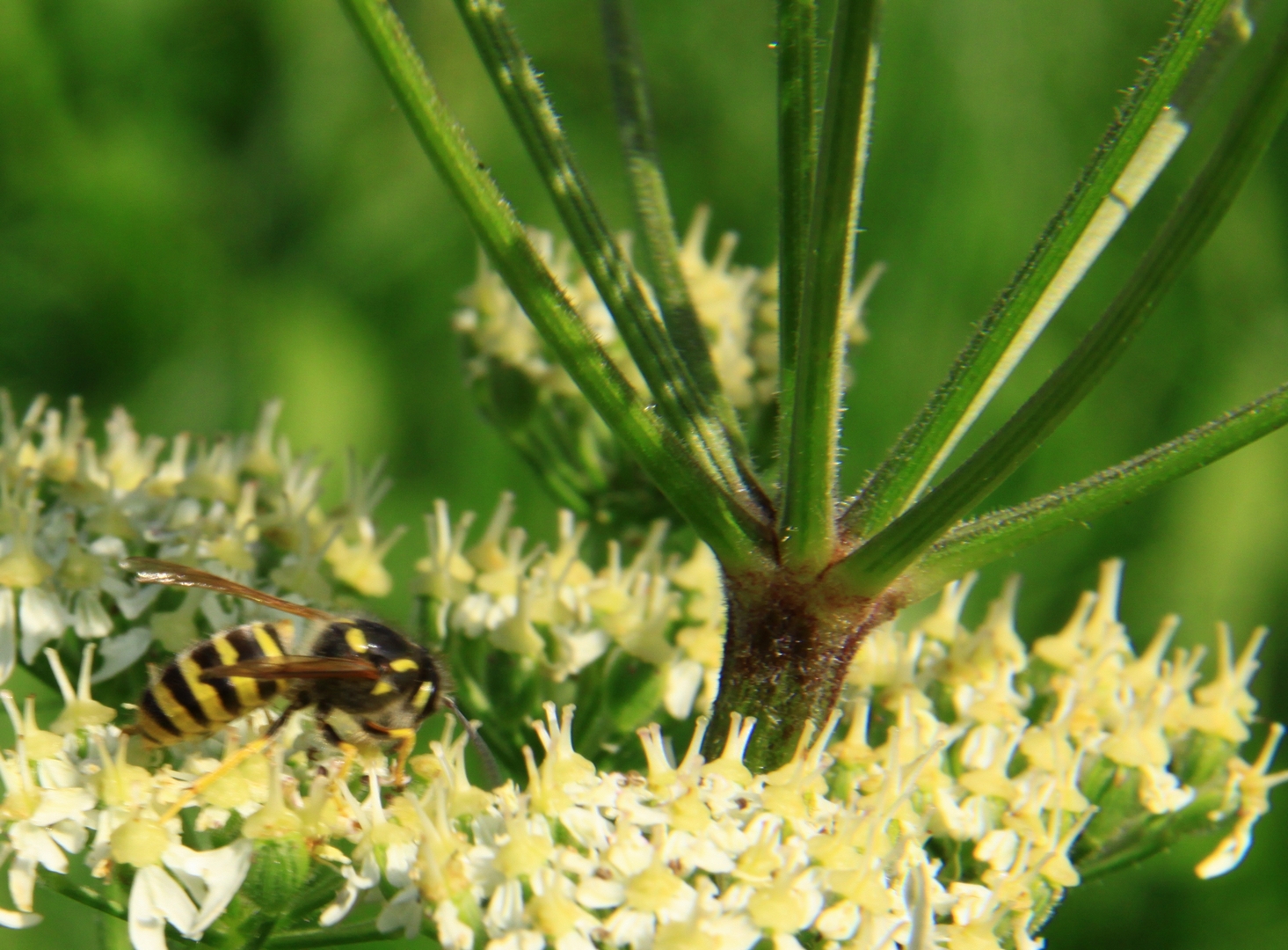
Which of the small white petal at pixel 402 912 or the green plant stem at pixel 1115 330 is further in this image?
the small white petal at pixel 402 912

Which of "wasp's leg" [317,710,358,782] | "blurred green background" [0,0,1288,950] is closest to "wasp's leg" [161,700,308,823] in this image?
"wasp's leg" [317,710,358,782]

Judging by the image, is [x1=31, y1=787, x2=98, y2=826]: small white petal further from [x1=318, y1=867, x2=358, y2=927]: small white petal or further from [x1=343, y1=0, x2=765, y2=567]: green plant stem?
[x1=343, y1=0, x2=765, y2=567]: green plant stem

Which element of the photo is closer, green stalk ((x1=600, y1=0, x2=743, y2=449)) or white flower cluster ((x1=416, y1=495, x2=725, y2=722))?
green stalk ((x1=600, y1=0, x2=743, y2=449))

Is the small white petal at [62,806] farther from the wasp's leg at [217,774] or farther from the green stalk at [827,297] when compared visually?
the green stalk at [827,297]

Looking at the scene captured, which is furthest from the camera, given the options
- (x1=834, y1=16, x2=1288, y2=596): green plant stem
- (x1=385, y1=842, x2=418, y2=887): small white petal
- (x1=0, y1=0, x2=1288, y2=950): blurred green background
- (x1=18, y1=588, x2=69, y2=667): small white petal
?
(x1=0, y1=0, x2=1288, y2=950): blurred green background

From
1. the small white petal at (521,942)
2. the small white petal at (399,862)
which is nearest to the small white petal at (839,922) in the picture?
the small white petal at (521,942)

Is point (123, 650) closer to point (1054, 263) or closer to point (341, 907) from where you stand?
point (341, 907)
